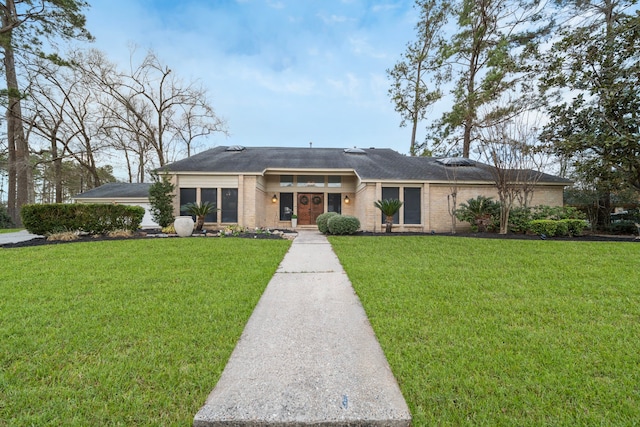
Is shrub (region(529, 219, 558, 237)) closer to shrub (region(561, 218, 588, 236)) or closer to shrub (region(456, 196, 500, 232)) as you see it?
shrub (region(561, 218, 588, 236))

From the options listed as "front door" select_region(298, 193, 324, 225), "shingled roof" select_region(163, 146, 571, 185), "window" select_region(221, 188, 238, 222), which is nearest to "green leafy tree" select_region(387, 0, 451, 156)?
"shingled roof" select_region(163, 146, 571, 185)

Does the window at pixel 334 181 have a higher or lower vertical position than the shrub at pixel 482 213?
higher

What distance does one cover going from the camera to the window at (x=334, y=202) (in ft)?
52.3

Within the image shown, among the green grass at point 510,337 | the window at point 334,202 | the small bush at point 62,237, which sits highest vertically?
the window at point 334,202

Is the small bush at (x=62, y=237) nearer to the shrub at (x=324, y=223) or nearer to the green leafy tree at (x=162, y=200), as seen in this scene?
the green leafy tree at (x=162, y=200)

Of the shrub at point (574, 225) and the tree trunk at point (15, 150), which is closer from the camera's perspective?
the shrub at point (574, 225)

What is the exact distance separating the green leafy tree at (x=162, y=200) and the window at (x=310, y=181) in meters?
6.74

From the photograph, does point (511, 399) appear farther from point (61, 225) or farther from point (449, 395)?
point (61, 225)

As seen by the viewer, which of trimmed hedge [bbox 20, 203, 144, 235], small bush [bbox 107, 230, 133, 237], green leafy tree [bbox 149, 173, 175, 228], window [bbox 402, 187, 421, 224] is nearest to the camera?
trimmed hedge [bbox 20, 203, 144, 235]

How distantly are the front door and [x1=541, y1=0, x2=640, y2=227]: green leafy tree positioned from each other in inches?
429

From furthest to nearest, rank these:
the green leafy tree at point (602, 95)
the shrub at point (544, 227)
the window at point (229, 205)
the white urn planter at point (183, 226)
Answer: the window at point (229, 205), the white urn planter at point (183, 226), the shrub at point (544, 227), the green leafy tree at point (602, 95)

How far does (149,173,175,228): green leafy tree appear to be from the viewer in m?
12.0

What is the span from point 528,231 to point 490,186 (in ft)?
9.80

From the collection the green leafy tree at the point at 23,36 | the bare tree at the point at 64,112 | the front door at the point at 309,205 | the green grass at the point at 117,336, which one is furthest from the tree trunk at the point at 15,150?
the front door at the point at 309,205
